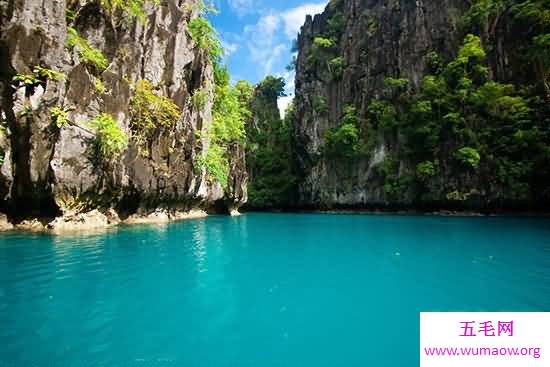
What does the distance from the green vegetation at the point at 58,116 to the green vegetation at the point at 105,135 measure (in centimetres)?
116

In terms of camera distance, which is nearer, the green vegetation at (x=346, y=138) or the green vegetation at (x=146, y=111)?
the green vegetation at (x=146, y=111)

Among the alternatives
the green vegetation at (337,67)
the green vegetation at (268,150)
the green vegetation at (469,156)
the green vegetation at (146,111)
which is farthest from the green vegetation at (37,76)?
the green vegetation at (337,67)

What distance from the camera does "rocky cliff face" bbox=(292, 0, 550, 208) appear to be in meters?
31.4

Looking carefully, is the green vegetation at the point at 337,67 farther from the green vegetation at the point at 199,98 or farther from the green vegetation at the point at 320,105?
the green vegetation at the point at 199,98

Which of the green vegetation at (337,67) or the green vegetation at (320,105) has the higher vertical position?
the green vegetation at (337,67)

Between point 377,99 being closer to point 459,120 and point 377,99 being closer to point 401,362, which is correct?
point 459,120

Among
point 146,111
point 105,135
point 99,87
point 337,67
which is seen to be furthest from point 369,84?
point 105,135

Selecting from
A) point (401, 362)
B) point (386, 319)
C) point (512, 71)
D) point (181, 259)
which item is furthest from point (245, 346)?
point (512, 71)

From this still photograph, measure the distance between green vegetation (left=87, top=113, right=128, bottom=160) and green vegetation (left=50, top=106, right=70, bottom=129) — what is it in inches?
45.8

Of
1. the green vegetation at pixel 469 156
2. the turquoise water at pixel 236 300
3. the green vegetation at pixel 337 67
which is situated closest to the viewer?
the turquoise water at pixel 236 300

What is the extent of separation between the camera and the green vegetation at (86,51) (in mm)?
14234

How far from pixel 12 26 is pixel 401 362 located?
16078 mm

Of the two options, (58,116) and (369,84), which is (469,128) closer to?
(369,84)

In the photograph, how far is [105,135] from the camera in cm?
1409
